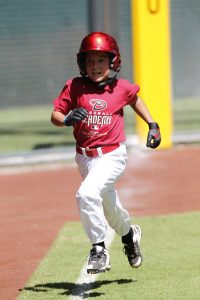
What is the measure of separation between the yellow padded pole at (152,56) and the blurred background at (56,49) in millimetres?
342

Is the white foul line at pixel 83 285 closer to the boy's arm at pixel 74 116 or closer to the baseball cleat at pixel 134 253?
the baseball cleat at pixel 134 253

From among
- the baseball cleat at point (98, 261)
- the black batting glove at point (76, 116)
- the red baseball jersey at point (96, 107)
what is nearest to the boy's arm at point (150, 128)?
the red baseball jersey at point (96, 107)

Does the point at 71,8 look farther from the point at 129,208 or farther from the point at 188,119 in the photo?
the point at 129,208

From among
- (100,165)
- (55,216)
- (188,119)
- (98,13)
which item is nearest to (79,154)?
(100,165)

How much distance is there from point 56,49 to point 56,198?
4.11 metres

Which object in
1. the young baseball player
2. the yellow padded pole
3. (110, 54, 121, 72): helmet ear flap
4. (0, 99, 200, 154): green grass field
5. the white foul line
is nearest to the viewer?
the white foul line

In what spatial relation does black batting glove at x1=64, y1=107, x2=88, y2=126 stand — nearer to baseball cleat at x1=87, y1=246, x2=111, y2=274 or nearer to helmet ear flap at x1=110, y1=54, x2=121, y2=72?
helmet ear flap at x1=110, y1=54, x2=121, y2=72

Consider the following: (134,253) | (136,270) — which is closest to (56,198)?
(136,270)

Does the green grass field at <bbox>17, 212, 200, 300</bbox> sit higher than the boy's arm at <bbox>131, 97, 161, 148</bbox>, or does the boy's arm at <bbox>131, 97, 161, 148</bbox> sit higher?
the boy's arm at <bbox>131, 97, 161, 148</bbox>

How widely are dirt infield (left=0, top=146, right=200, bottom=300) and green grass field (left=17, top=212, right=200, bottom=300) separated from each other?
0.18 metres

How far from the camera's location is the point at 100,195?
258 inches

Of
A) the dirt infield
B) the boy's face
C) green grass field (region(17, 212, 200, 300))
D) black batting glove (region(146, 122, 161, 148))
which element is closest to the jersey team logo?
the boy's face

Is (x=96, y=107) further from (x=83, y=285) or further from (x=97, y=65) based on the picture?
(x=83, y=285)

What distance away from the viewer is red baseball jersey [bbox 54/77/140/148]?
264 inches
